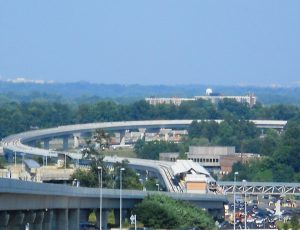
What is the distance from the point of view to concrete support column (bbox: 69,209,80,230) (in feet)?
189

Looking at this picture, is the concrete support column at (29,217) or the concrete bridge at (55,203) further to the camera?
the concrete support column at (29,217)

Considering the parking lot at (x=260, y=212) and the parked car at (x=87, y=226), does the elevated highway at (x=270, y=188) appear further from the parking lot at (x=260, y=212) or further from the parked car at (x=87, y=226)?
the parked car at (x=87, y=226)

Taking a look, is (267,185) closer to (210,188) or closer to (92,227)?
(210,188)

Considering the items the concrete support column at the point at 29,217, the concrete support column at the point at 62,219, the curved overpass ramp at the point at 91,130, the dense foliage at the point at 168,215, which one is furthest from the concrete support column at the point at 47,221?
the curved overpass ramp at the point at 91,130

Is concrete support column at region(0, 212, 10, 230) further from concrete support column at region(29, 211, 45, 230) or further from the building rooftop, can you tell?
the building rooftop

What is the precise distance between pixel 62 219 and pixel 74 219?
2.24 meters

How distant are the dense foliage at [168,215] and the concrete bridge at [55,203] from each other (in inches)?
61.7

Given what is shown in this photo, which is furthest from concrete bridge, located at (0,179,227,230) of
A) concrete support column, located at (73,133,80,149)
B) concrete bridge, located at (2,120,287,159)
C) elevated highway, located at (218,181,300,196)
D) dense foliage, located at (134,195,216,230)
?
concrete support column, located at (73,133,80,149)

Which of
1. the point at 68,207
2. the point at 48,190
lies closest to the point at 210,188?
the point at 68,207

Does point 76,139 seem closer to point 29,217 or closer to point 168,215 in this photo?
point 168,215

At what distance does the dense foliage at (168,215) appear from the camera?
62.0m

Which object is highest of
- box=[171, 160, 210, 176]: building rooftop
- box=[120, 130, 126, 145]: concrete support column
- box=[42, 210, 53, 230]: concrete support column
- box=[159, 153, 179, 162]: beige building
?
box=[42, 210, 53, 230]: concrete support column

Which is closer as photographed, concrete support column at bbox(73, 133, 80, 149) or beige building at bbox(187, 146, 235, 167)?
beige building at bbox(187, 146, 235, 167)

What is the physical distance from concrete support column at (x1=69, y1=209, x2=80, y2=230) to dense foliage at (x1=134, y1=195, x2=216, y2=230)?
3601 millimetres
